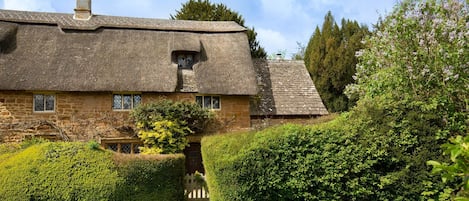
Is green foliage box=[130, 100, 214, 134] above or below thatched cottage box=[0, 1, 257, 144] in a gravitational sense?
below

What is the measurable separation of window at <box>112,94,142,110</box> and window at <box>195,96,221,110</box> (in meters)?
2.42

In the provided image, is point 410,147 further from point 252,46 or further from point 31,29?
point 252,46

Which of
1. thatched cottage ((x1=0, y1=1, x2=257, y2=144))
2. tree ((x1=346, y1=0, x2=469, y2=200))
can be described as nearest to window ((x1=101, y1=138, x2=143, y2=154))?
thatched cottage ((x1=0, y1=1, x2=257, y2=144))

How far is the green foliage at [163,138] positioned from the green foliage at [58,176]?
546cm

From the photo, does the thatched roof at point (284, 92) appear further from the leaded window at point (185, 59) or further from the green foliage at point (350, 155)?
the green foliage at point (350, 155)

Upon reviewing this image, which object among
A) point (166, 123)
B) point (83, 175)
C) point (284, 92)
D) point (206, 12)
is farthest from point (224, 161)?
point (206, 12)

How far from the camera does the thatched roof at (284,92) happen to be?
56.5 ft

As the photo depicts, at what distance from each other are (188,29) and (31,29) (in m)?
6.62

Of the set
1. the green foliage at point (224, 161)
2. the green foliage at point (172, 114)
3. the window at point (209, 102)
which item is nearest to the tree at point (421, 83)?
the green foliage at point (224, 161)

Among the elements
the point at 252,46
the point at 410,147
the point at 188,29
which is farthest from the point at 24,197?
the point at 252,46

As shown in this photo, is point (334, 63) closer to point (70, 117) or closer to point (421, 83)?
point (421, 83)

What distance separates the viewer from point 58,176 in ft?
28.6

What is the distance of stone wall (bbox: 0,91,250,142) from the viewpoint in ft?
48.3

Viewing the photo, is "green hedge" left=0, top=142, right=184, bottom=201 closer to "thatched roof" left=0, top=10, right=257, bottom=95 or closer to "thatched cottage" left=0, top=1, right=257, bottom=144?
"thatched cottage" left=0, top=1, right=257, bottom=144
